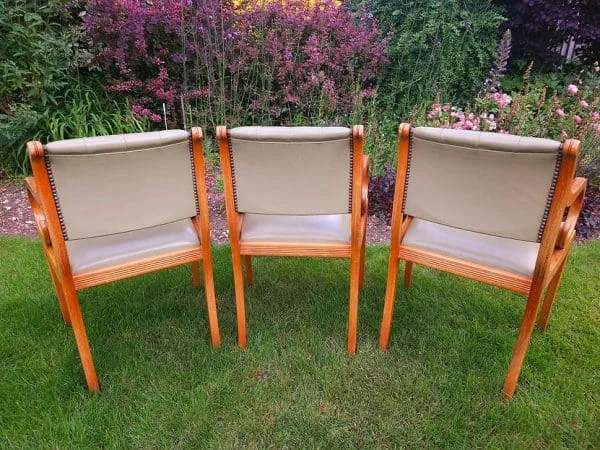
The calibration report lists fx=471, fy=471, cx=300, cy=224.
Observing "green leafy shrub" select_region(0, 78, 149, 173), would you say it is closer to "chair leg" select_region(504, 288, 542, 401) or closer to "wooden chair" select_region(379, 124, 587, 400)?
"wooden chair" select_region(379, 124, 587, 400)

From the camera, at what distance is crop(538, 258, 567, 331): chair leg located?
2.34 m

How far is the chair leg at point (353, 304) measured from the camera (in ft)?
7.18

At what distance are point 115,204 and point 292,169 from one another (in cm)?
72

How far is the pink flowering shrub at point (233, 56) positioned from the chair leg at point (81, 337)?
269 centimetres

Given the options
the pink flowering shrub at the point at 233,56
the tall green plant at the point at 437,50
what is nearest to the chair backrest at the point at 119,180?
the pink flowering shrub at the point at 233,56

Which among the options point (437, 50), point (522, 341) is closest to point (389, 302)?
point (522, 341)

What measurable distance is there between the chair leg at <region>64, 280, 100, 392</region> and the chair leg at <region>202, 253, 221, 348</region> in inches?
21.6

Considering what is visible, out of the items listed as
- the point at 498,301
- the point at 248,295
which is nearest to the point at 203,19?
the point at 248,295

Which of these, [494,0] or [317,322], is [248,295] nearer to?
[317,322]

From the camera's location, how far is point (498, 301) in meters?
2.67

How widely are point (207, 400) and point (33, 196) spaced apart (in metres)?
1.20

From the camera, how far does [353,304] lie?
226cm

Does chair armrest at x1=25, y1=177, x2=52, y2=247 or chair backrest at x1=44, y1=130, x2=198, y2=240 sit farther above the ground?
chair backrest at x1=44, y1=130, x2=198, y2=240

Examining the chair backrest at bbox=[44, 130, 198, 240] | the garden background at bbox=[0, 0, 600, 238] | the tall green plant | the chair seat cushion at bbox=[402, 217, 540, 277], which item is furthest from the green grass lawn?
the tall green plant
